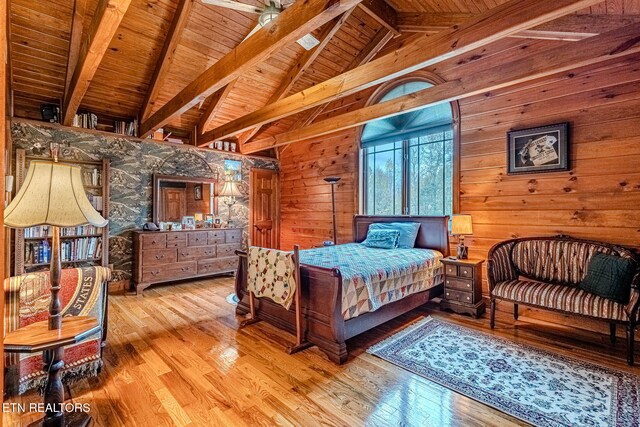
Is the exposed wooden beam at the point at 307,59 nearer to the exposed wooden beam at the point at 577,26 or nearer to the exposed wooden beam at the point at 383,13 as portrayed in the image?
the exposed wooden beam at the point at 383,13

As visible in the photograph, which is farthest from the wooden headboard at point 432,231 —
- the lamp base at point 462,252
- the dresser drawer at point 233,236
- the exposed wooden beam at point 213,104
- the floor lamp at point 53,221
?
the floor lamp at point 53,221

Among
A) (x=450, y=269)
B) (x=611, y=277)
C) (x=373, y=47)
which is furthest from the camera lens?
(x=373, y=47)

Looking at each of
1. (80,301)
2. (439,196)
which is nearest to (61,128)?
(80,301)

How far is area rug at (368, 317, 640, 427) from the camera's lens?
1921 millimetres

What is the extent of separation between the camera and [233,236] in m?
5.58

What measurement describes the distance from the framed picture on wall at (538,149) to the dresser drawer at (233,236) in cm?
441

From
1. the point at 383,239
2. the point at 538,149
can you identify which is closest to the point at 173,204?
the point at 383,239

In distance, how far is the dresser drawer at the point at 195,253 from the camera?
4.98 meters

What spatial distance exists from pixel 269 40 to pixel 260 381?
2.61 meters

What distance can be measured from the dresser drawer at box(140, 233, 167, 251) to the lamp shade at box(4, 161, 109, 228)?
10.8 feet

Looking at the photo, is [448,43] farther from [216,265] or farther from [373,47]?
[216,265]

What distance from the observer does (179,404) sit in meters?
2.01

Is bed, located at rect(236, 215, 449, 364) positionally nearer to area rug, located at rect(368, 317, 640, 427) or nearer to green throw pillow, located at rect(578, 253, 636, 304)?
area rug, located at rect(368, 317, 640, 427)

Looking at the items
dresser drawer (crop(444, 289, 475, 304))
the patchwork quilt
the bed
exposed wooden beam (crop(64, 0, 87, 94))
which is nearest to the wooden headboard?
the bed
